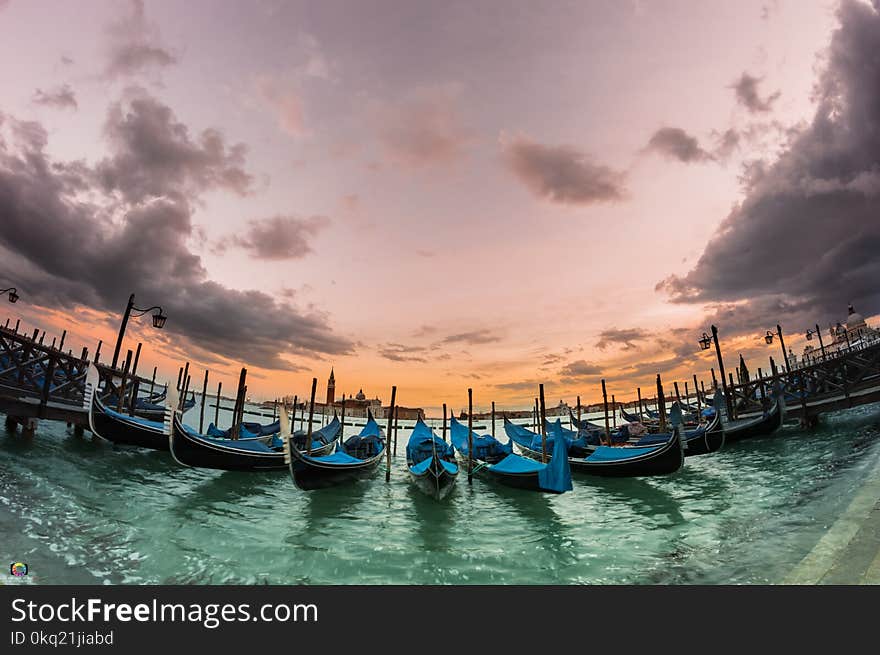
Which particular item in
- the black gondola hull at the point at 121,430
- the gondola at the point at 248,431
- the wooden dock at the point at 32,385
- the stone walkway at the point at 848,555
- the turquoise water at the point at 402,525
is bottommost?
the turquoise water at the point at 402,525

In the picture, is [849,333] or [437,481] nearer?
[437,481]

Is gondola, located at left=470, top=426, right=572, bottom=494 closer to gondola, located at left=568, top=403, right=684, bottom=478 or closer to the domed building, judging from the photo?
gondola, located at left=568, top=403, right=684, bottom=478

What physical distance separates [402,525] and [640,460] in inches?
295

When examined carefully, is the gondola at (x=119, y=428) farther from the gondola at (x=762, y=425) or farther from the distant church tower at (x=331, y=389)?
the distant church tower at (x=331, y=389)

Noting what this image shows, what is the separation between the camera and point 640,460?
1070 centimetres

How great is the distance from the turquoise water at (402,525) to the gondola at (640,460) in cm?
44

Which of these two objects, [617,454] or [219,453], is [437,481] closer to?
[617,454]

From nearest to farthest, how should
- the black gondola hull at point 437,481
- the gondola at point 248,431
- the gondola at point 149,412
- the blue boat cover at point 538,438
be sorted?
1. the black gondola hull at point 437,481
2. the gondola at point 248,431
3. the blue boat cover at point 538,438
4. the gondola at point 149,412

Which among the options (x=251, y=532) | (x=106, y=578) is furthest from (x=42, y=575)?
(x=251, y=532)

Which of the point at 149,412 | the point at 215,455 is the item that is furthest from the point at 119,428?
the point at 149,412

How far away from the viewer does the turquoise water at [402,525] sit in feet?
16.7

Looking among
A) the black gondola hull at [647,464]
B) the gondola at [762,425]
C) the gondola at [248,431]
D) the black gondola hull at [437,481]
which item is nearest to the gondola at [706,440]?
the gondola at [762,425]

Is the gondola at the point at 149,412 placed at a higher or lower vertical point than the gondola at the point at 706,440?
higher
